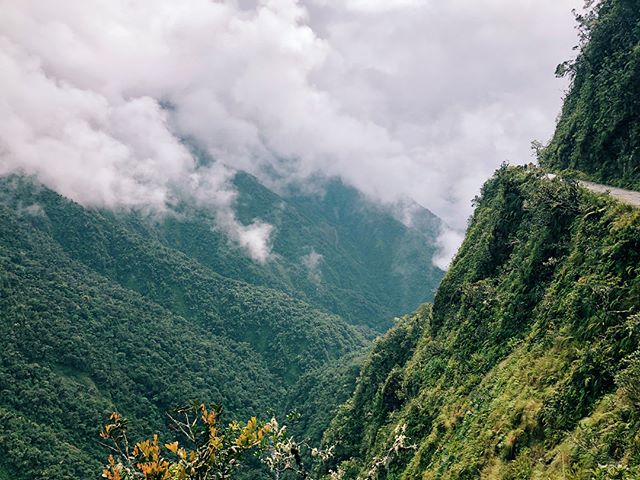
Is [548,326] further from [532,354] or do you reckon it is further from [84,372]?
[84,372]

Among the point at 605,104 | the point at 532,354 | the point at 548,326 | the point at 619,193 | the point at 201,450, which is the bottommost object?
the point at 201,450

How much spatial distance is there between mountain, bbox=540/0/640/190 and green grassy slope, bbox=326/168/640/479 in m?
6.47

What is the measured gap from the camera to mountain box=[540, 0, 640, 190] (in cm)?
3609

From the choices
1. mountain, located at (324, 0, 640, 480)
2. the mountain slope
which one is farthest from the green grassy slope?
the mountain slope

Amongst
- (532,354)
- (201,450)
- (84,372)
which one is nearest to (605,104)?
(532,354)

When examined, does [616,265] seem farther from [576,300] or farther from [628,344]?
[628,344]

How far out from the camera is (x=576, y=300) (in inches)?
907

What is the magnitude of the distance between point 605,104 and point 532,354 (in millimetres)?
25774

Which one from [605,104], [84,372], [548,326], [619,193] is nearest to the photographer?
[548,326]

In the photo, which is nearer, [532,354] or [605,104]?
[532,354]

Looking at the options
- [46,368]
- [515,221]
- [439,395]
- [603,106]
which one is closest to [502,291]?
[515,221]

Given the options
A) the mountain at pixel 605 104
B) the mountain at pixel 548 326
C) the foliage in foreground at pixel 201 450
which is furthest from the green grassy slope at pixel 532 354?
the mountain at pixel 605 104

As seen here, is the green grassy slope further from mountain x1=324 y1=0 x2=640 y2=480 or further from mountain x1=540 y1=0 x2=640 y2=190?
mountain x1=540 y1=0 x2=640 y2=190

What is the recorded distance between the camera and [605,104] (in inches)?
1548
